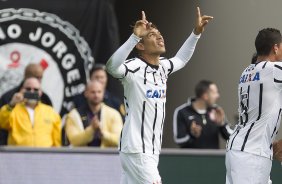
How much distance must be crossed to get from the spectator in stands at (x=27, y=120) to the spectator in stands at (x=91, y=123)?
0.28m

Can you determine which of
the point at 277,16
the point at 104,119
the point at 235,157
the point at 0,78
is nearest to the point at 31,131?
the point at 104,119

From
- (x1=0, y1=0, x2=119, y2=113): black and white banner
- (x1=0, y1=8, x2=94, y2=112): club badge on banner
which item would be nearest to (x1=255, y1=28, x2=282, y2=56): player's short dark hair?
(x1=0, y1=0, x2=119, y2=113): black and white banner

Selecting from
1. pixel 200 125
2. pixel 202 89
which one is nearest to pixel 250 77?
pixel 200 125

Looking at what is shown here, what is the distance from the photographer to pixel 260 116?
9961 mm

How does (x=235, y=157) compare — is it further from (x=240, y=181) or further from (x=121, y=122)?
(x=121, y=122)

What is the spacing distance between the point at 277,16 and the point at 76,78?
3.03 m

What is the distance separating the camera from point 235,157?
1002 cm

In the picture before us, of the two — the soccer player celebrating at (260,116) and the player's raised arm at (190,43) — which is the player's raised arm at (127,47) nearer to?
the player's raised arm at (190,43)

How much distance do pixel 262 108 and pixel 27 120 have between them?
11.8ft

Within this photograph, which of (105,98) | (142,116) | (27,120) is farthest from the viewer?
(105,98)

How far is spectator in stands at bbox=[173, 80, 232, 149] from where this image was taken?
13172 mm

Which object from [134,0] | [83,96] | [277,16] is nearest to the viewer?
[83,96]

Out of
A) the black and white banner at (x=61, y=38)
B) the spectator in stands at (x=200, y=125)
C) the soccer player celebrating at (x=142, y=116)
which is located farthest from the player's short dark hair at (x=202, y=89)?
the soccer player celebrating at (x=142, y=116)

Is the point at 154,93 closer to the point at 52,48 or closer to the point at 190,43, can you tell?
the point at 190,43
